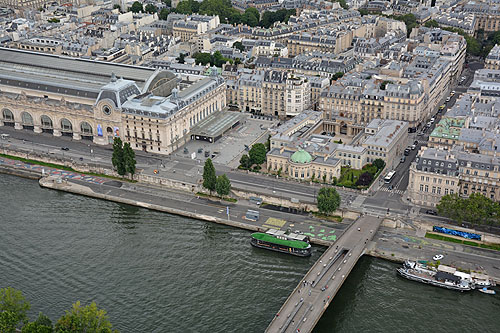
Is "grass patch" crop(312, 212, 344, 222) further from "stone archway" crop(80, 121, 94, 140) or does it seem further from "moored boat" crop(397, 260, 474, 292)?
"stone archway" crop(80, 121, 94, 140)

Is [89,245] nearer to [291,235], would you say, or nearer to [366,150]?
[291,235]

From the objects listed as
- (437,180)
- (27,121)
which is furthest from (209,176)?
(27,121)

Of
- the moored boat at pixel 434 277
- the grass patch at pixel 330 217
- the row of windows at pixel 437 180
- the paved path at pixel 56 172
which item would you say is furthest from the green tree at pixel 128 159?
the moored boat at pixel 434 277

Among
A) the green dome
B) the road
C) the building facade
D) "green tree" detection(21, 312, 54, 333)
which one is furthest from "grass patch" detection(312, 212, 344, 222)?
"green tree" detection(21, 312, 54, 333)

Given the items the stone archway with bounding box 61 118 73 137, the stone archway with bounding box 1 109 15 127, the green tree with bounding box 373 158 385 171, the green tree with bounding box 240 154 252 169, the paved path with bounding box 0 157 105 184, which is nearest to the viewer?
the green tree with bounding box 373 158 385 171

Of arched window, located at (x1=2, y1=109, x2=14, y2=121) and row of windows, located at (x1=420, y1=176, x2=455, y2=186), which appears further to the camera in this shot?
arched window, located at (x1=2, y1=109, x2=14, y2=121)

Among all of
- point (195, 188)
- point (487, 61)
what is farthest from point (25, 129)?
point (487, 61)
